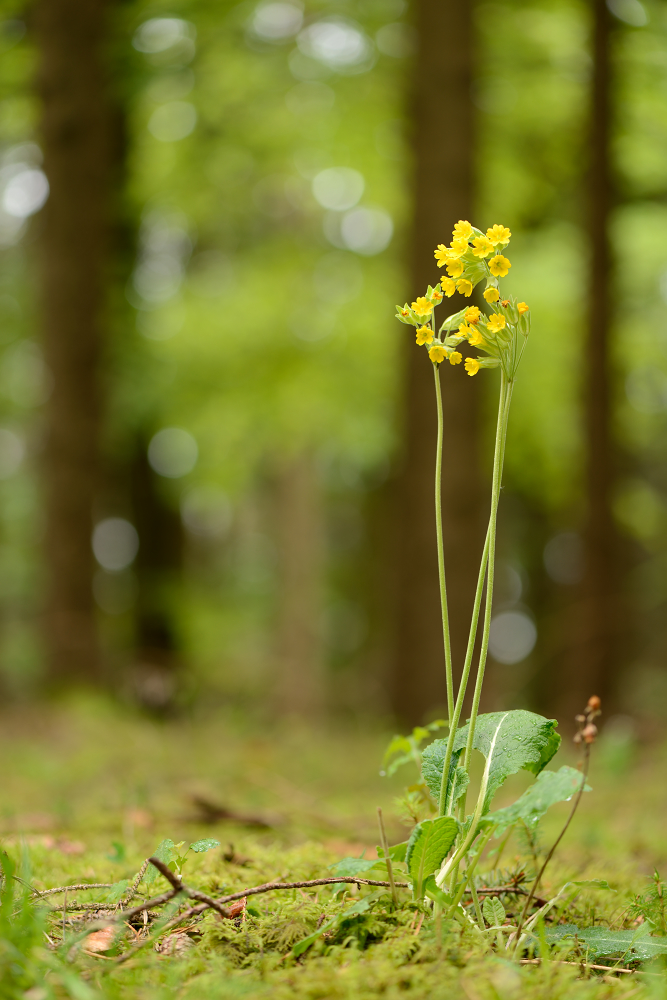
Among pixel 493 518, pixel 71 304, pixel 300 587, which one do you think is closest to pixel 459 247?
pixel 493 518

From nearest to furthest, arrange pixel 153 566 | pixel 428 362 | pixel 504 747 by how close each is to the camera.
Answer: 1. pixel 504 747
2. pixel 428 362
3. pixel 153 566

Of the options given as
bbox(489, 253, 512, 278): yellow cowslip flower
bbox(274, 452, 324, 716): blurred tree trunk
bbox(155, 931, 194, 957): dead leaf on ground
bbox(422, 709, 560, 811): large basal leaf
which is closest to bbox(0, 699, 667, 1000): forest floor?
bbox(155, 931, 194, 957): dead leaf on ground

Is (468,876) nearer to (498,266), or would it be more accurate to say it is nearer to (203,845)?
(203,845)

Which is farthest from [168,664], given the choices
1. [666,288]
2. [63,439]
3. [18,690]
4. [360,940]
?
[360,940]

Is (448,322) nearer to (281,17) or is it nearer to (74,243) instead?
(74,243)

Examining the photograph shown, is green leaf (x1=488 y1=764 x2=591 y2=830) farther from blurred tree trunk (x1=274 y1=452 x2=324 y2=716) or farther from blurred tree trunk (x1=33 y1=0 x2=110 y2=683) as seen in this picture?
blurred tree trunk (x1=274 y1=452 x2=324 y2=716)

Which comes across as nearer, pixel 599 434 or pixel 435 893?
pixel 435 893

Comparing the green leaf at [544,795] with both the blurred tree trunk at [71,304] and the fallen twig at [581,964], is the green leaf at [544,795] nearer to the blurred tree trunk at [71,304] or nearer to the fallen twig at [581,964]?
the fallen twig at [581,964]
